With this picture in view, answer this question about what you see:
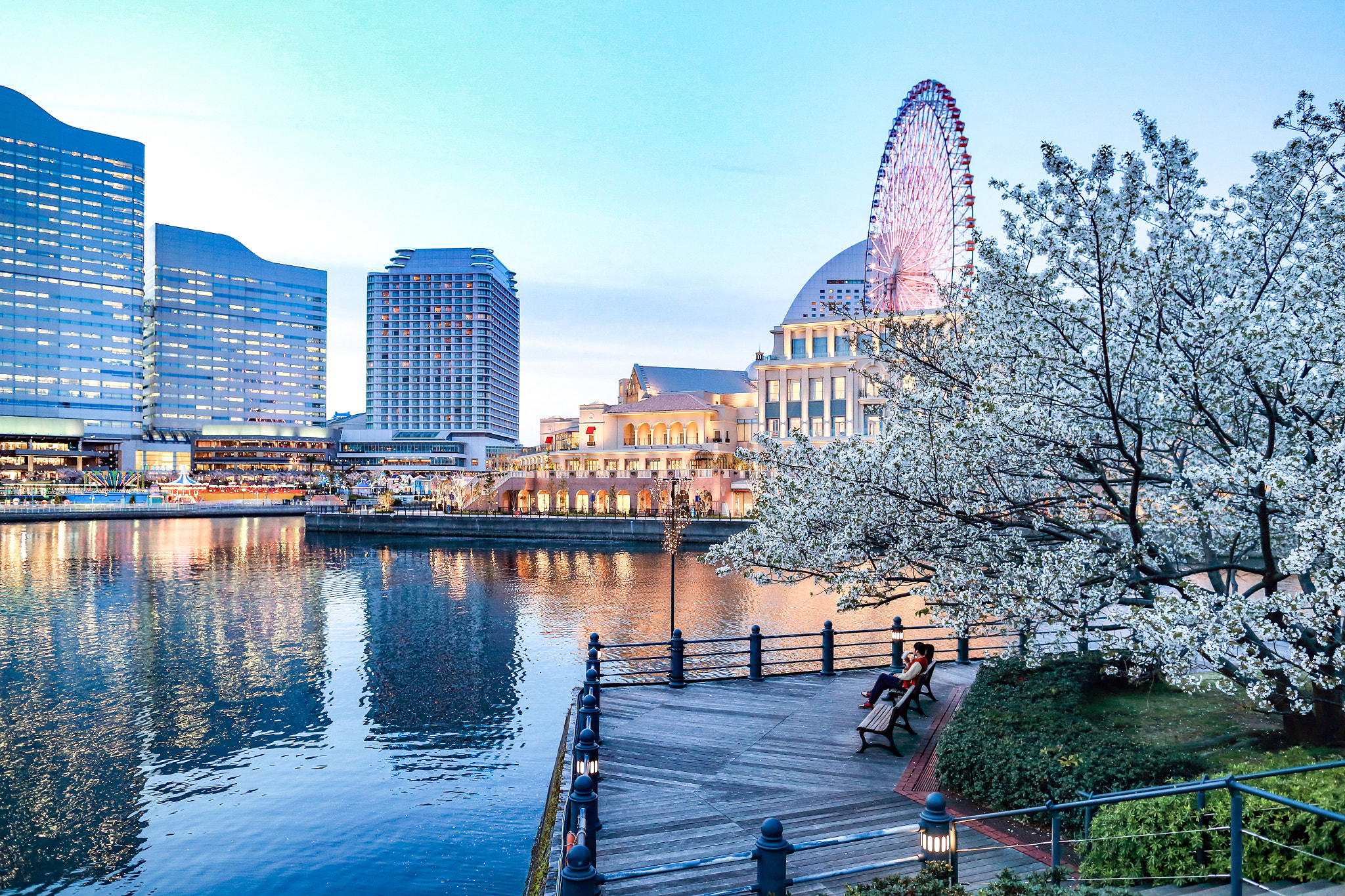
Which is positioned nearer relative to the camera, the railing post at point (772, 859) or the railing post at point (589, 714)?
the railing post at point (772, 859)

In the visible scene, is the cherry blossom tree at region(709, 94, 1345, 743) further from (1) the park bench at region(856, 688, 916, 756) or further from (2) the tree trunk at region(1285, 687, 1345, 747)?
(1) the park bench at region(856, 688, 916, 756)

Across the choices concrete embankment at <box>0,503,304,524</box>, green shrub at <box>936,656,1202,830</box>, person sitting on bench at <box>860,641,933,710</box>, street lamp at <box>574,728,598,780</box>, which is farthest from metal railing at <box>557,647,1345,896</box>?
concrete embankment at <box>0,503,304,524</box>

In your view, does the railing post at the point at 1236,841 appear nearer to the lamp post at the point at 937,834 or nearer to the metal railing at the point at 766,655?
the lamp post at the point at 937,834

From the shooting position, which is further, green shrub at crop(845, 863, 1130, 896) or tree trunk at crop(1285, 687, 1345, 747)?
tree trunk at crop(1285, 687, 1345, 747)

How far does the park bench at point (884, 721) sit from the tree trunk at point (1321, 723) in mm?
5250

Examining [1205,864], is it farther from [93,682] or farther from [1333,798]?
[93,682]

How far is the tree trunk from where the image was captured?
10.5 meters

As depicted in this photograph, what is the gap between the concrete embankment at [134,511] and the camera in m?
113

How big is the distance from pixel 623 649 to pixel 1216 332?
79.3 ft

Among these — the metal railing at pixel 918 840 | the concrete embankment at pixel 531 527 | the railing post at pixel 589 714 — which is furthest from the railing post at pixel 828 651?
the concrete embankment at pixel 531 527

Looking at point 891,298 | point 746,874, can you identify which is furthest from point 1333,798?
point 891,298

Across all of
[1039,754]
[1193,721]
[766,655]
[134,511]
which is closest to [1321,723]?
[1193,721]

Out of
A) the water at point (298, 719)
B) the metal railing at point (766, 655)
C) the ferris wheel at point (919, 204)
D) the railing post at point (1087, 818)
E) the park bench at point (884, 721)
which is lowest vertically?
the water at point (298, 719)

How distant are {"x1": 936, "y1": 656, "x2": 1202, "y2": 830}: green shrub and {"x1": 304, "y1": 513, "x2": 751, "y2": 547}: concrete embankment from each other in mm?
60061
